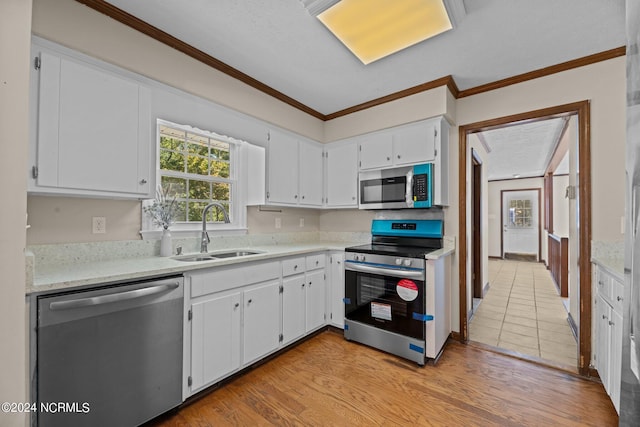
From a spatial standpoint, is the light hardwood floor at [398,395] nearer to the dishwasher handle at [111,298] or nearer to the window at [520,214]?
the dishwasher handle at [111,298]

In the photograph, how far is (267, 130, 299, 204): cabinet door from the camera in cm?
293

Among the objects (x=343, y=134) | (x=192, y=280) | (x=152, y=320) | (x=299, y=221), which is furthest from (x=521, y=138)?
(x=152, y=320)

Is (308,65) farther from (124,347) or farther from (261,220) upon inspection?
(124,347)

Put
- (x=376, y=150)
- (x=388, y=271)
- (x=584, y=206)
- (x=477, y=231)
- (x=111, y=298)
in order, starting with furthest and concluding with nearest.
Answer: (x=477, y=231)
(x=376, y=150)
(x=388, y=271)
(x=584, y=206)
(x=111, y=298)

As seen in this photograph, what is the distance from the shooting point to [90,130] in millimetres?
1648

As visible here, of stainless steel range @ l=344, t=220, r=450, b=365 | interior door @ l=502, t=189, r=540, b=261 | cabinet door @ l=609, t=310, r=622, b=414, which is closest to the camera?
cabinet door @ l=609, t=310, r=622, b=414

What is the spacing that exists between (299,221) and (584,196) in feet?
9.24

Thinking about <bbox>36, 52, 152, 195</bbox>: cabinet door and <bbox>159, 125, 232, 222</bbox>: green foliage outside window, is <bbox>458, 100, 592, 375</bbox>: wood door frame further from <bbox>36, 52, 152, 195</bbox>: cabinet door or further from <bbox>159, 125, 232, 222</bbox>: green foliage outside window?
<bbox>36, 52, 152, 195</bbox>: cabinet door

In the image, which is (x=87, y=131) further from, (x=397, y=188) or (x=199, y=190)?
(x=397, y=188)

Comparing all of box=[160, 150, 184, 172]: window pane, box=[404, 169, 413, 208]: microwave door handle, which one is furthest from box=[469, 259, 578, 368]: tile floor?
box=[160, 150, 184, 172]: window pane

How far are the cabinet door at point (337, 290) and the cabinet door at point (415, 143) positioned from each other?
124cm

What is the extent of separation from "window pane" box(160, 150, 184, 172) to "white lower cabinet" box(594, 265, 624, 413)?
129 inches

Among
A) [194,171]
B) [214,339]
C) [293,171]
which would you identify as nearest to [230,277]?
[214,339]

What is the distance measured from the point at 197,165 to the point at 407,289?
2270mm
